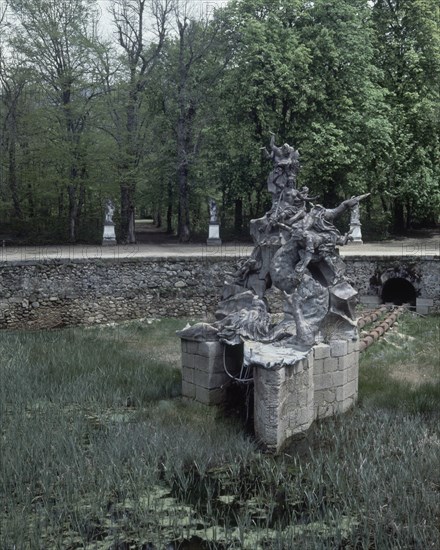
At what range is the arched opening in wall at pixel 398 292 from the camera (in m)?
18.3

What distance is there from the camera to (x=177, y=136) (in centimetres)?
2553

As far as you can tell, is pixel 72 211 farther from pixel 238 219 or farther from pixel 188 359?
pixel 188 359

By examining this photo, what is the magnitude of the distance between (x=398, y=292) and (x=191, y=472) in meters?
13.6

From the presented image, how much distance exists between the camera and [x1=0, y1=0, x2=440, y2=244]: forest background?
73.9ft

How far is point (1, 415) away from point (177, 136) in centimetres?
1934

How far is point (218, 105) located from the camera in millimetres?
24625

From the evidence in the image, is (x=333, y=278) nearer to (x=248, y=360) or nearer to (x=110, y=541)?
(x=248, y=360)

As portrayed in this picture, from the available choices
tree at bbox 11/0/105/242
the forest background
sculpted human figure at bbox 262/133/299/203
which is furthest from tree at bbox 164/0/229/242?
sculpted human figure at bbox 262/133/299/203

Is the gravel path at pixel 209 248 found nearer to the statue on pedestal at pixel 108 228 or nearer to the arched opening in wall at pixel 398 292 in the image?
the statue on pedestal at pixel 108 228

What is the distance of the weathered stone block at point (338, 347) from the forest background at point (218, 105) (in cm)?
1500

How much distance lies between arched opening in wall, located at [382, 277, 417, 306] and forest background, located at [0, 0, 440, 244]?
19.6ft

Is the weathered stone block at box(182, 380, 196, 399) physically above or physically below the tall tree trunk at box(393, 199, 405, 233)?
below

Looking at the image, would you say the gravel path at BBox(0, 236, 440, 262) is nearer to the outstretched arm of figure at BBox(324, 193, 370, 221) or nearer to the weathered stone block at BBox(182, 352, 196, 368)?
the outstretched arm of figure at BBox(324, 193, 370, 221)

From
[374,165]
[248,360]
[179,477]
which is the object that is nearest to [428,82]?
[374,165]
